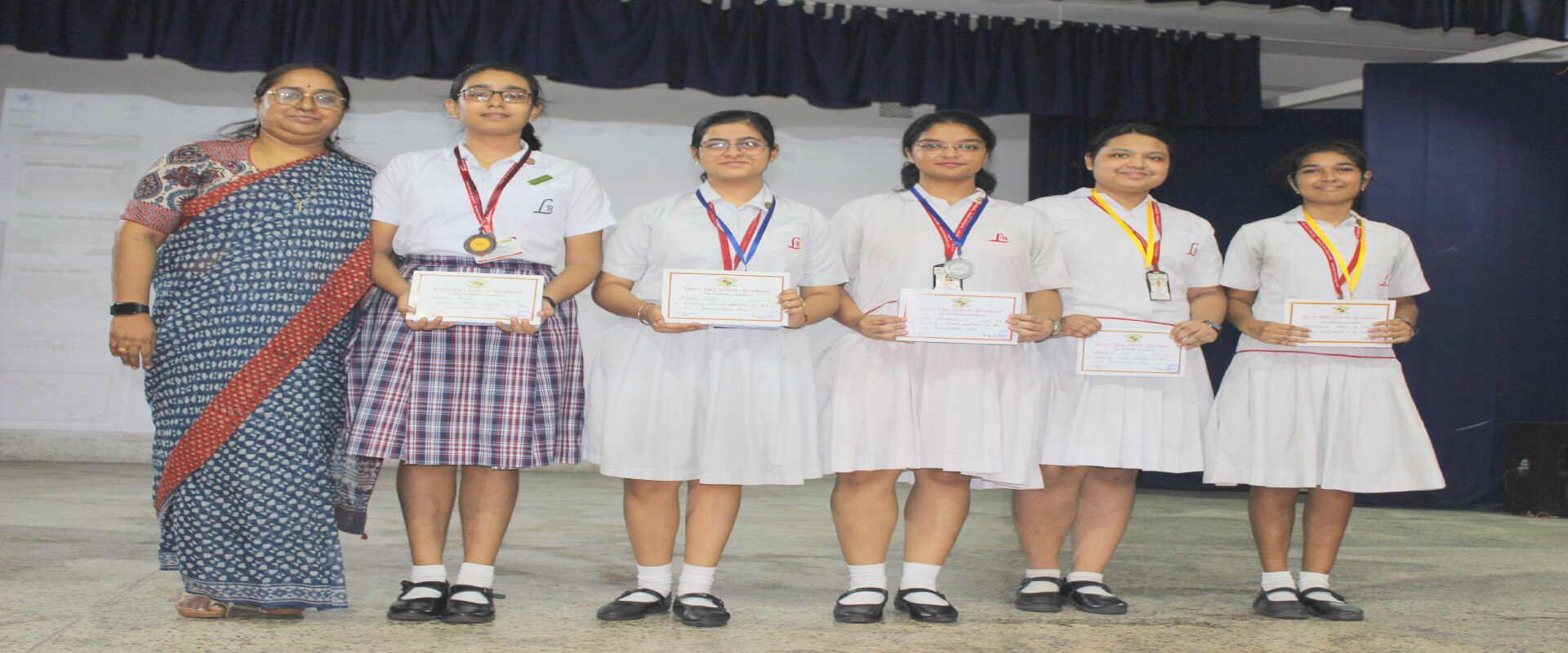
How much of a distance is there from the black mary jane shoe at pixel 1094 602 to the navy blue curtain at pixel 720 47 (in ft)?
13.7

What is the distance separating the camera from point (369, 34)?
6.11m

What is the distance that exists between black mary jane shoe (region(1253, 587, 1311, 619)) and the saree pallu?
224 centimetres

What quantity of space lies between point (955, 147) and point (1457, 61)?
5.06m

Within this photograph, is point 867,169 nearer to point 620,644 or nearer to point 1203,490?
point 1203,490

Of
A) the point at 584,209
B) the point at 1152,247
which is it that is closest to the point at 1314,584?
the point at 1152,247

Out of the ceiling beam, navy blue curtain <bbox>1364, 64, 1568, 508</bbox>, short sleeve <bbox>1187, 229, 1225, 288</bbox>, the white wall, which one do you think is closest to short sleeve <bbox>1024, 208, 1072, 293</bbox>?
short sleeve <bbox>1187, 229, 1225, 288</bbox>

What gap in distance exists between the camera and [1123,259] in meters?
2.92

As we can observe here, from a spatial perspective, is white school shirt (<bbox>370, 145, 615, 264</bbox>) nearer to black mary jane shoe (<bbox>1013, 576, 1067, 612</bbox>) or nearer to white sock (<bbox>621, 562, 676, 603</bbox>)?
white sock (<bbox>621, 562, 676, 603</bbox>)

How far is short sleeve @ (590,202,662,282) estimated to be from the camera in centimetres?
270

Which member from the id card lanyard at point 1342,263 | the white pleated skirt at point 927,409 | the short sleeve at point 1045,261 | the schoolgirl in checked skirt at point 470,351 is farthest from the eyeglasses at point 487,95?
the id card lanyard at point 1342,263

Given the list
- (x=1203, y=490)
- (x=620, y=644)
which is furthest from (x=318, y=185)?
(x=1203, y=490)

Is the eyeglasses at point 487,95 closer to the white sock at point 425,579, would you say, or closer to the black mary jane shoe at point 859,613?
the white sock at point 425,579

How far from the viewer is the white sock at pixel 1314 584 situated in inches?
116

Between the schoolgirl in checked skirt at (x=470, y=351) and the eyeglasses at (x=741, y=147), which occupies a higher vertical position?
the eyeglasses at (x=741, y=147)
